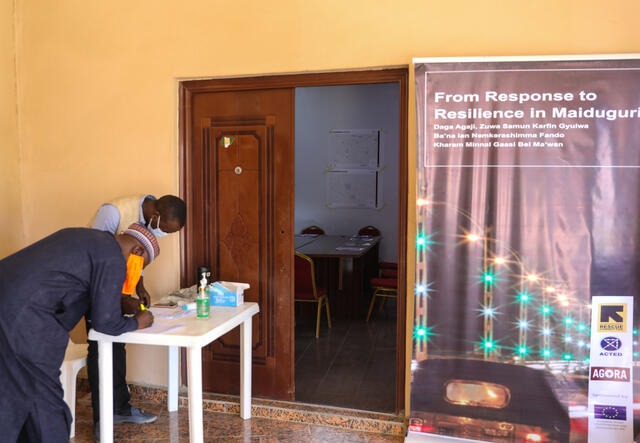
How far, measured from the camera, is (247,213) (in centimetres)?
352

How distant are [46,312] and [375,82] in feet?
7.14

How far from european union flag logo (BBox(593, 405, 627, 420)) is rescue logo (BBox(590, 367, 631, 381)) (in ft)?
0.47

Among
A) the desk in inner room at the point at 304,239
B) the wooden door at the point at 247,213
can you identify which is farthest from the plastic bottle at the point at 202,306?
the desk in inner room at the point at 304,239

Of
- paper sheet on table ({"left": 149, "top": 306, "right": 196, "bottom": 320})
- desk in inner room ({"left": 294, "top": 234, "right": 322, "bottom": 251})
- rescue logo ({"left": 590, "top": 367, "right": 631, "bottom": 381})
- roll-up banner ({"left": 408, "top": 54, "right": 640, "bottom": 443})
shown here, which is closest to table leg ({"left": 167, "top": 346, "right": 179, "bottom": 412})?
paper sheet on table ({"left": 149, "top": 306, "right": 196, "bottom": 320})

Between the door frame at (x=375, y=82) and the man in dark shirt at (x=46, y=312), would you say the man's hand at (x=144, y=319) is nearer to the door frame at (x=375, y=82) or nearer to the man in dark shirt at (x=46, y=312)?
the man in dark shirt at (x=46, y=312)

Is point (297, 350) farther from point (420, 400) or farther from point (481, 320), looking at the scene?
point (481, 320)

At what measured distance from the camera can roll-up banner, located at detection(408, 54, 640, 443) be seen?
2.66m

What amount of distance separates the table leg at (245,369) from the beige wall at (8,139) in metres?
1.89

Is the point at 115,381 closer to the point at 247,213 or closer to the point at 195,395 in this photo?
the point at 195,395

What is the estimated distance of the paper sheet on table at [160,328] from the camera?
2.70m

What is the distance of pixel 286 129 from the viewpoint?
3.41m

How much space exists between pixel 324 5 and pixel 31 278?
220 centimetres

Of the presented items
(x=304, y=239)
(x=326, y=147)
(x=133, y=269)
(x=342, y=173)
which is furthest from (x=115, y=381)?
Answer: (x=326, y=147)

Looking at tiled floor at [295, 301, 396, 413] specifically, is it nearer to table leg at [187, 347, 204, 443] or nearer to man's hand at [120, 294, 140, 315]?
table leg at [187, 347, 204, 443]
